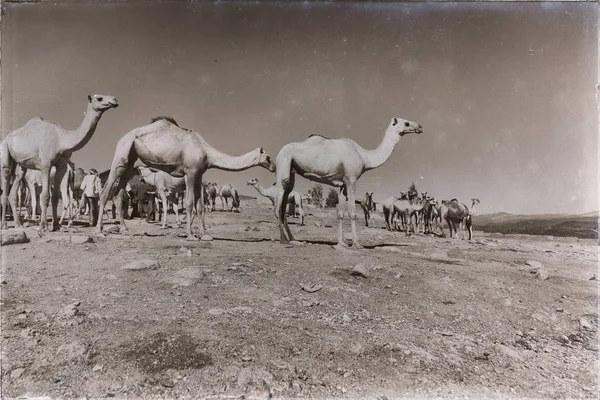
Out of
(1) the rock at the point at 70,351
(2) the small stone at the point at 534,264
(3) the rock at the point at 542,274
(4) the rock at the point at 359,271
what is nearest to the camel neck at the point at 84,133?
(1) the rock at the point at 70,351

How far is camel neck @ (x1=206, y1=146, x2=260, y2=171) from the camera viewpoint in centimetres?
709

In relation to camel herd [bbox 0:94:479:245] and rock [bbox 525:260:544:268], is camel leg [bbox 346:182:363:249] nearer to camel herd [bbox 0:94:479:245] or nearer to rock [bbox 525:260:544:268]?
camel herd [bbox 0:94:479:245]

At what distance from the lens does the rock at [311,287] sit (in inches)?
167

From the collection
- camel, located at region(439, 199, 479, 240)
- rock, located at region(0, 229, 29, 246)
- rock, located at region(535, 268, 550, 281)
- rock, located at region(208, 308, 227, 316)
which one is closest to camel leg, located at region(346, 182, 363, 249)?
rock, located at region(535, 268, 550, 281)

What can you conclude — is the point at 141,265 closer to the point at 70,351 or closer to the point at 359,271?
the point at 70,351

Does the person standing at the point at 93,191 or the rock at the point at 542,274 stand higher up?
the person standing at the point at 93,191

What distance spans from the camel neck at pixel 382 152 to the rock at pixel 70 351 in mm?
5603

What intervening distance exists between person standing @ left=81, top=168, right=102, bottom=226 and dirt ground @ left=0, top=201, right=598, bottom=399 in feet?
15.7

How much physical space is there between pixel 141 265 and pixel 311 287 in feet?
7.47

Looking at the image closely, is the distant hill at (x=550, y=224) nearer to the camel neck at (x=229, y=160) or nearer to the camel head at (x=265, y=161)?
the camel head at (x=265, y=161)

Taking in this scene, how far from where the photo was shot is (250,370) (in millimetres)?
2791

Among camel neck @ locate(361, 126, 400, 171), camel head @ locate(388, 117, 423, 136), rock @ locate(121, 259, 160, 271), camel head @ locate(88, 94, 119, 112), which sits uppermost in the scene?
camel head @ locate(88, 94, 119, 112)

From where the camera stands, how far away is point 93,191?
10359mm

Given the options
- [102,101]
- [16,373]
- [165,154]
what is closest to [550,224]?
[165,154]
